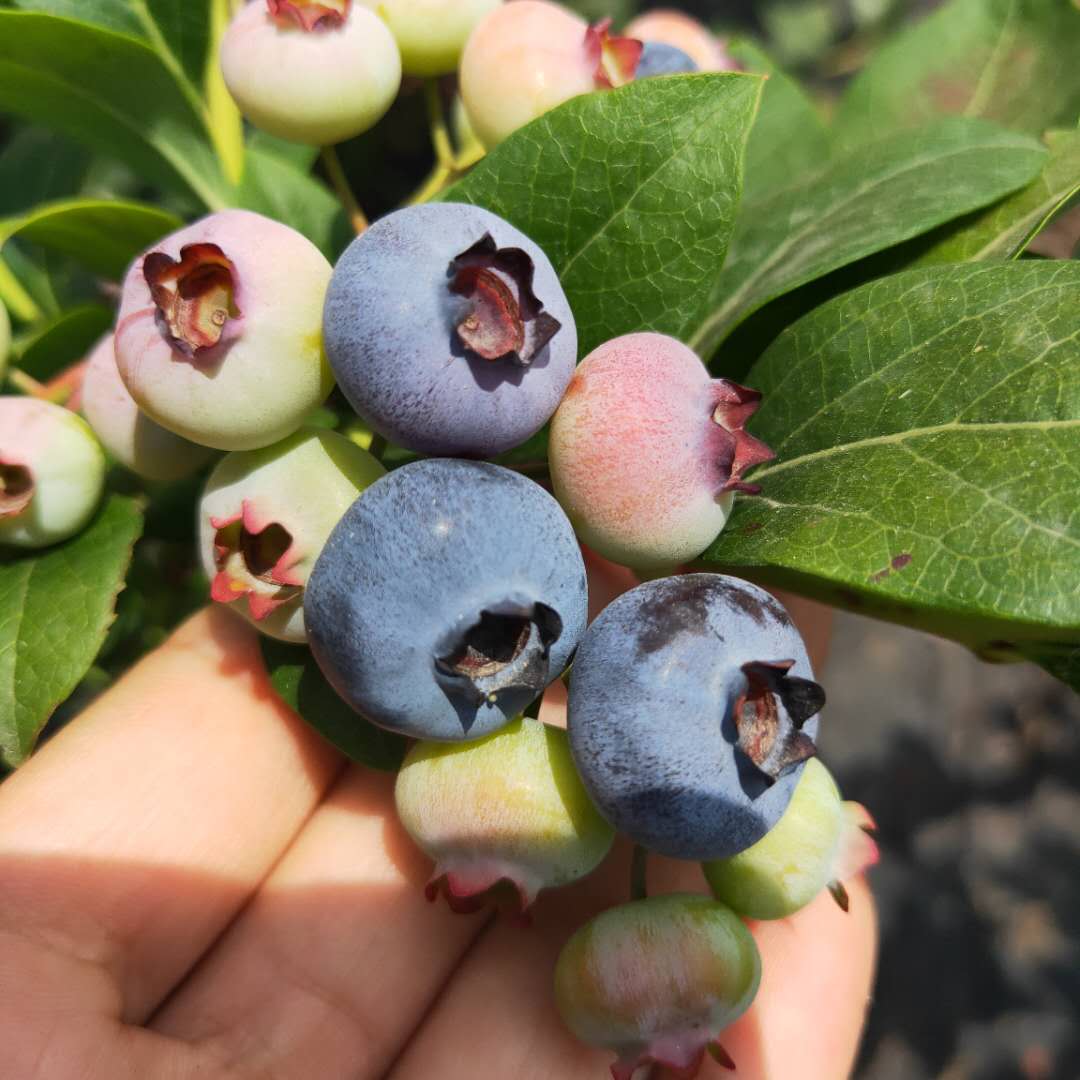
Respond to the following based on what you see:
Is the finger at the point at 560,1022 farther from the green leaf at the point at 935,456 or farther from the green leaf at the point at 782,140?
the green leaf at the point at 782,140

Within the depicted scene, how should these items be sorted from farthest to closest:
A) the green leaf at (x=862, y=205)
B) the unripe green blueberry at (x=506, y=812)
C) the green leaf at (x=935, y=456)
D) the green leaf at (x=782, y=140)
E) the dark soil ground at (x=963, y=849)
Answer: the dark soil ground at (x=963, y=849) < the green leaf at (x=782, y=140) < the green leaf at (x=862, y=205) < the unripe green blueberry at (x=506, y=812) < the green leaf at (x=935, y=456)

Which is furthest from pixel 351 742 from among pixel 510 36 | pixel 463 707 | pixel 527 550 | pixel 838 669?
pixel 838 669

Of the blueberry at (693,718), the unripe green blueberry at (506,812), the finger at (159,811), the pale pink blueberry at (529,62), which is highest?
the pale pink blueberry at (529,62)

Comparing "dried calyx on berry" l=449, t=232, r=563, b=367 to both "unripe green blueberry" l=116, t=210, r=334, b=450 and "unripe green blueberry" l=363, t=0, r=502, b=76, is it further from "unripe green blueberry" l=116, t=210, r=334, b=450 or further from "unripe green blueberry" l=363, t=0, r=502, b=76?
"unripe green blueberry" l=363, t=0, r=502, b=76

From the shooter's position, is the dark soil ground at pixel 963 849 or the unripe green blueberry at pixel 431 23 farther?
the dark soil ground at pixel 963 849

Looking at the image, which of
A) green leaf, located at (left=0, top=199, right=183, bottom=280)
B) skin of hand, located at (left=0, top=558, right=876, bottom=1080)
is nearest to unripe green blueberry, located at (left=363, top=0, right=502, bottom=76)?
green leaf, located at (left=0, top=199, right=183, bottom=280)

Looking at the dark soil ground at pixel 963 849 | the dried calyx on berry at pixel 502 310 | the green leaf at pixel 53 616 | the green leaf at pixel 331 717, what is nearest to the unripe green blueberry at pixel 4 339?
the green leaf at pixel 53 616
